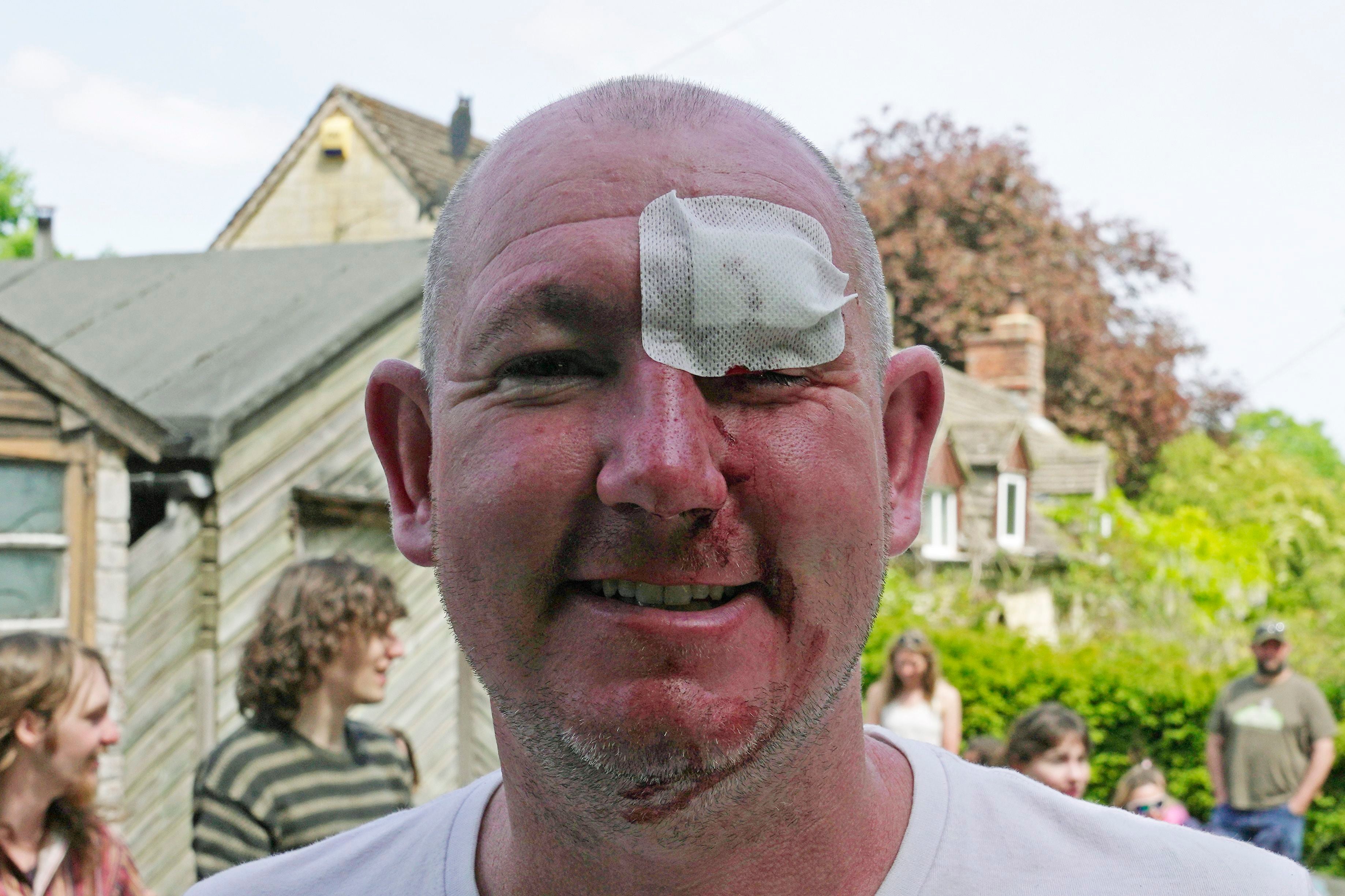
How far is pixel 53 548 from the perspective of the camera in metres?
6.60

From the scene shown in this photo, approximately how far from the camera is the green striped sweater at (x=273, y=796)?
3.24 m

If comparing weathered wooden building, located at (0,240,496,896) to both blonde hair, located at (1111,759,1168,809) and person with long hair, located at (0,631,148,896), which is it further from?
blonde hair, located at (1111,759,1168,809)

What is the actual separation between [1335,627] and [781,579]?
14.6 m

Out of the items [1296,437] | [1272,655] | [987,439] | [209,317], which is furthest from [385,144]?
[1296,437]

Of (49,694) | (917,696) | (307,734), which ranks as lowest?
(917,696)

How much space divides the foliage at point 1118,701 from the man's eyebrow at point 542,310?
892cm

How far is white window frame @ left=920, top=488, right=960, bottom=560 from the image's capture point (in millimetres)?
19078

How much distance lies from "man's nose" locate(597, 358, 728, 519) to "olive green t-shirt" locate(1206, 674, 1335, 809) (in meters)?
7.14

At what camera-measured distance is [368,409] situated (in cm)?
149

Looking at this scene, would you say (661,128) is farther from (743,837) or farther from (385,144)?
(385,144)

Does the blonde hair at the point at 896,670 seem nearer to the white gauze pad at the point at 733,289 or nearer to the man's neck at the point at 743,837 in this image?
the man's neck at the point at 743,837

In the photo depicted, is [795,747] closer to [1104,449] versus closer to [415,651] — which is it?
[415,651]

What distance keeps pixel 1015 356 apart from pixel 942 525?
17.9ft

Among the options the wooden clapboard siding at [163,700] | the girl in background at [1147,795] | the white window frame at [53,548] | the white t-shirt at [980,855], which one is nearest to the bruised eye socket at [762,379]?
the white t-shirt at [980,855]
